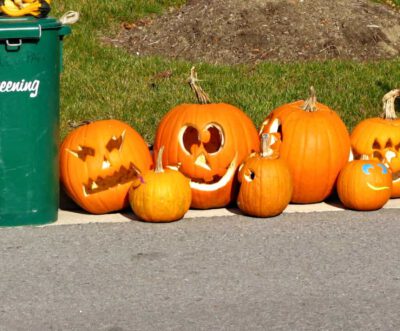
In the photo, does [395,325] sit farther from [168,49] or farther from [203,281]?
[168,49]

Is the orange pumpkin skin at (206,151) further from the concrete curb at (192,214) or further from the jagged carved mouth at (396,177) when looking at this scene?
the jagged carved mouth at (396,177)

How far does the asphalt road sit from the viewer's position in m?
5.19

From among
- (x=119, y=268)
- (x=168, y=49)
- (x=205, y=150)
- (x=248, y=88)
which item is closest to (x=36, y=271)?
(x=119, y=268)

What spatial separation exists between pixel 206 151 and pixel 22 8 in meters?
1.44

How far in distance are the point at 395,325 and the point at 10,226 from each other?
8.11 feet

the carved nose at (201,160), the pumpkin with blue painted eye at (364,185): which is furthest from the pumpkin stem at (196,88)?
the pumpkin with blue painted eye at (364,185)

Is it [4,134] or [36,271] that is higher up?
[4,134]

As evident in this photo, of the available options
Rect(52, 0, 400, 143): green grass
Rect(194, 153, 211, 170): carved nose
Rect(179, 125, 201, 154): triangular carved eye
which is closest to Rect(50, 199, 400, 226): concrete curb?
Rect(194, 153, 211, 170): carved nose

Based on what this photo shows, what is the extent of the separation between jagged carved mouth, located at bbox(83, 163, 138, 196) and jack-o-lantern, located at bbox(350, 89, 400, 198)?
4.92 feet

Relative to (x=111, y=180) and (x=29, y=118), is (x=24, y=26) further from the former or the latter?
(x=111, y=180)

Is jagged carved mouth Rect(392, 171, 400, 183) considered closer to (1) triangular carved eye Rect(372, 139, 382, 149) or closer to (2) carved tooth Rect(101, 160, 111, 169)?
(1) triangular carved eye Rect(372, 139, 382, 149)

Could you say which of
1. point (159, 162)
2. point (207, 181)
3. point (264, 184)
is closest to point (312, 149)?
point (264, 184)

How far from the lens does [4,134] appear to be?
6.35 meters

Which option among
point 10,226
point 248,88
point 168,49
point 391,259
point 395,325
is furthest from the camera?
point 168,49
